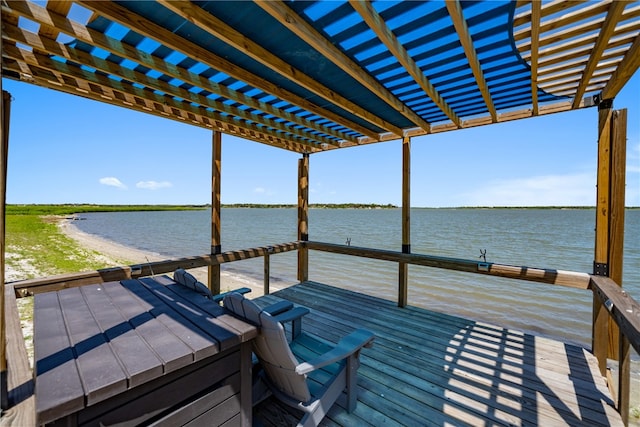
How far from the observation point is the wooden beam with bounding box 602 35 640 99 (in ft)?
5.83

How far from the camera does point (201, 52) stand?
1.98 metres

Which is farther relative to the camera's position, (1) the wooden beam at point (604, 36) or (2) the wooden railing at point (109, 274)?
(2) the wooden railing at point (109, 274)

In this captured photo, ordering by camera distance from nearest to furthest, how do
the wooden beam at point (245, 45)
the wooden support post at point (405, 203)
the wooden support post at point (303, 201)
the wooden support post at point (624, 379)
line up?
the wooden beam at point (245, 45) → the wooden support post at point (624, 379) → the wooden support post at point (405, 203) → the wooden support post at point (303, 201)

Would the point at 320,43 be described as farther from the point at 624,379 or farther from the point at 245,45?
the point at 624,379

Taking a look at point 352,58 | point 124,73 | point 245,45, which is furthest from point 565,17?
point 124,73

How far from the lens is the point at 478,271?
3201 millimetres

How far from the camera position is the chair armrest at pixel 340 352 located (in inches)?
60.5

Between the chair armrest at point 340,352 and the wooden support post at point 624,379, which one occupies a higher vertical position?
the chair armrest at point 340,352

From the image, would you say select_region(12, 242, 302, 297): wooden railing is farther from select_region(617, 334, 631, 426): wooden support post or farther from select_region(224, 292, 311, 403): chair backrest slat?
select_region(617, 334, 631, 426): wooden support post

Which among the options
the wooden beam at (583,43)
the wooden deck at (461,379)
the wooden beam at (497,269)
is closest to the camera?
the wooden beam at (583,43)

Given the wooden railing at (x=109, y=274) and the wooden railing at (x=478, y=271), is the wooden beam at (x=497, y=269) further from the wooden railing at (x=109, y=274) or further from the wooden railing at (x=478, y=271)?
the wooden railing at (x=109, y=274)

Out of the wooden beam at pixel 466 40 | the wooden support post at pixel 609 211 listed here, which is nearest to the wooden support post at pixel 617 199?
the wooden support post at pixel 609 211

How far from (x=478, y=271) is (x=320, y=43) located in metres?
2.99

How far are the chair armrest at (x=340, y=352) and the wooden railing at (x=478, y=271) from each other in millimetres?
1343
